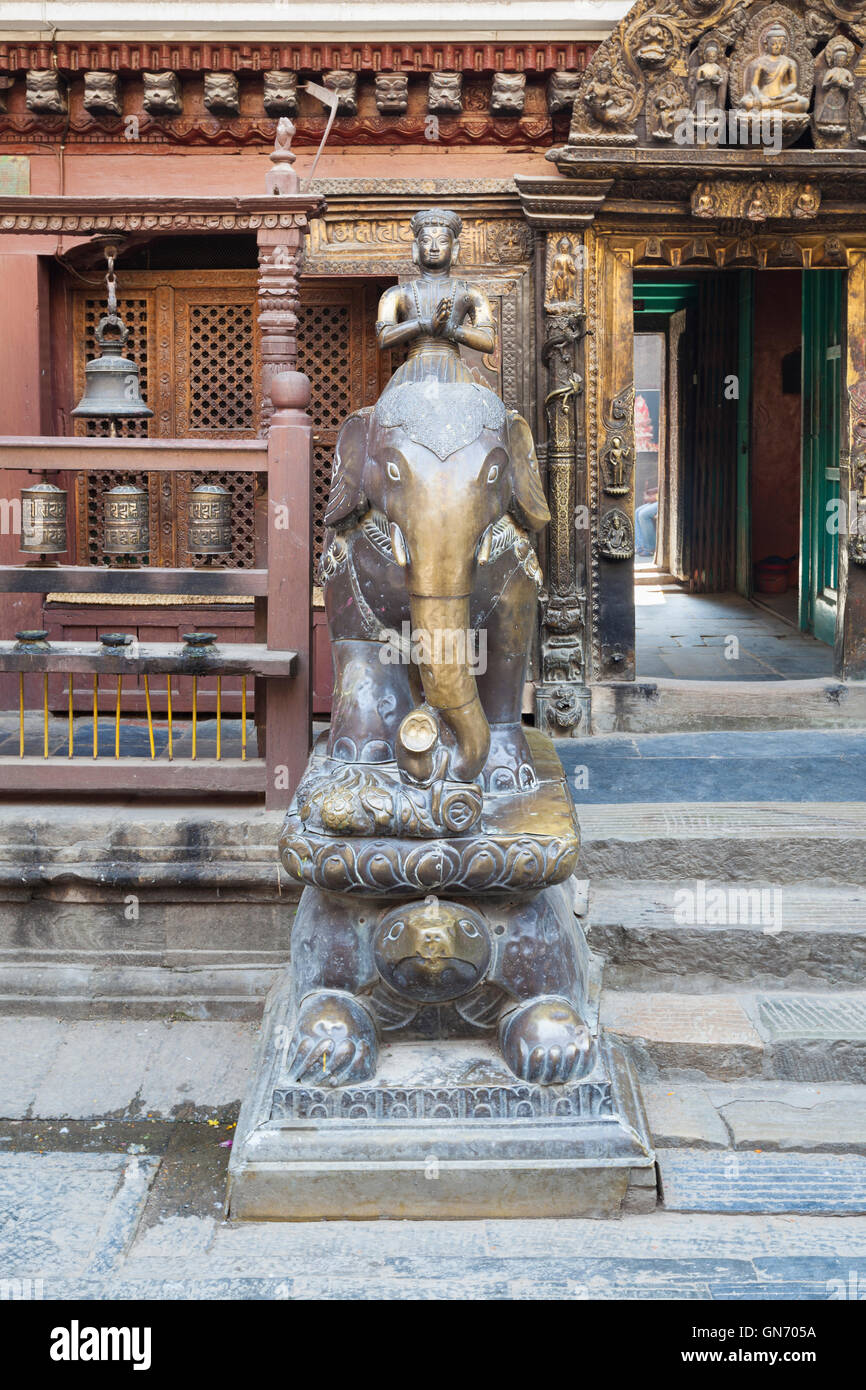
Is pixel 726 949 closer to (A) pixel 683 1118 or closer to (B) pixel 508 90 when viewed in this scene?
(A) pixel 683 1118

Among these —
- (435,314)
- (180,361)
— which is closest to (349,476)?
(435,314)

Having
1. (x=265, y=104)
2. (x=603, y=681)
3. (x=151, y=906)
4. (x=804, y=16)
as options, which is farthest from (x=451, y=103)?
(x=151, y=906)

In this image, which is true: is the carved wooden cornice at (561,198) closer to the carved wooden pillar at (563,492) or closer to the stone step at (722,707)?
the carved wooden pillar at (563,492)

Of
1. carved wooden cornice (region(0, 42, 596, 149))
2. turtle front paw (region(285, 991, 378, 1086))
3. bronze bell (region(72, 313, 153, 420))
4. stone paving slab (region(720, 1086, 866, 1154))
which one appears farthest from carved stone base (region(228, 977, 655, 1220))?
carved wooden cornice (region(0, 42, 596, 149))

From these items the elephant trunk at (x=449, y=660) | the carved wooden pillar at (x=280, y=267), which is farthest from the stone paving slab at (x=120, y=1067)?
the carved wooden pillar at (x=280, y=267)

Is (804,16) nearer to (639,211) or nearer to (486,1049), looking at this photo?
(639,211)

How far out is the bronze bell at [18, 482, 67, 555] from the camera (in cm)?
482

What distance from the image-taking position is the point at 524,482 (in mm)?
3656

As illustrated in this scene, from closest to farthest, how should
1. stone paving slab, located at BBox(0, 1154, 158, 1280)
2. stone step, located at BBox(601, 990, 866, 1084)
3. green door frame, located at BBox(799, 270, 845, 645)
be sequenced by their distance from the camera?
stone paving slab, located at BBox(0, 1154, 158, 1280) → stone step, located at BBox(601, 990, 866, 1084) → green door frame, located at BBox(799, 270, 845, 645)

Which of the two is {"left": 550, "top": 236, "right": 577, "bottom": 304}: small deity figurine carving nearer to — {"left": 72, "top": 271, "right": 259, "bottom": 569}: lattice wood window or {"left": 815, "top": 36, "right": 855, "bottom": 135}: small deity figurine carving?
{"left": 815, "top": 36, "right": 855, "bottom": 135}: small deity figurine carving

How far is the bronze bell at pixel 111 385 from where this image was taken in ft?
18.3

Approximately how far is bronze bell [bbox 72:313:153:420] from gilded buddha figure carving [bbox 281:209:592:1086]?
7.01 ft

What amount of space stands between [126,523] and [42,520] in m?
0.29

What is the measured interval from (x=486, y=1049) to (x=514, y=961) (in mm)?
249
